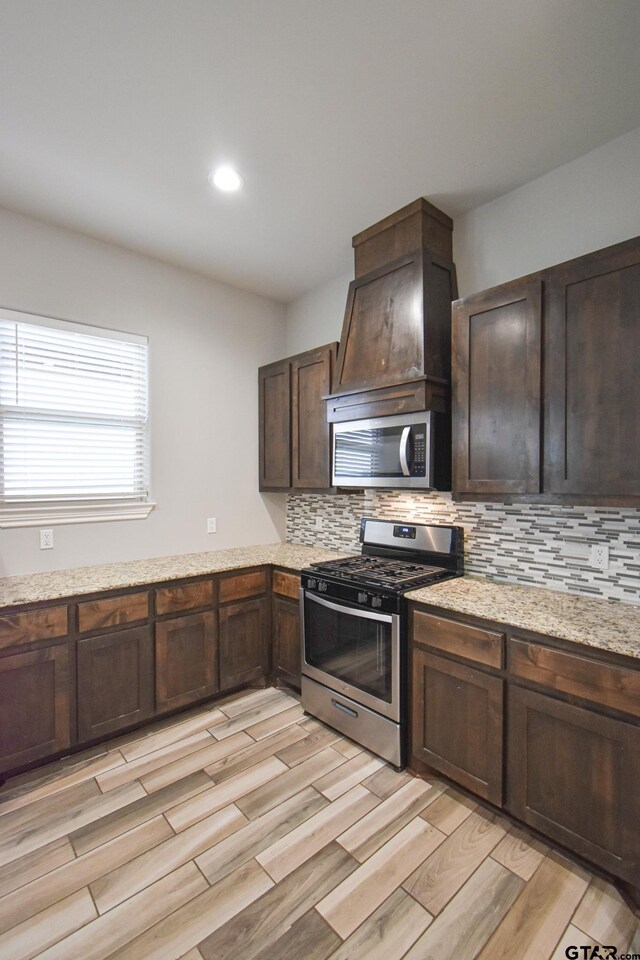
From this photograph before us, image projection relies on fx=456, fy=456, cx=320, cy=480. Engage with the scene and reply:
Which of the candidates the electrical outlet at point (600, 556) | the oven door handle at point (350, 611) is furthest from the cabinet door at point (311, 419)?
the electrical outlet at point (600, 556)

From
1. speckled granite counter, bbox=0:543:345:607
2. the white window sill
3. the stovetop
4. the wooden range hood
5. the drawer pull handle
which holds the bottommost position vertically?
the drawer pull handle

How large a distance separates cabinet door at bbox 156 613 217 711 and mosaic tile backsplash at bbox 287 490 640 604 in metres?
1.37

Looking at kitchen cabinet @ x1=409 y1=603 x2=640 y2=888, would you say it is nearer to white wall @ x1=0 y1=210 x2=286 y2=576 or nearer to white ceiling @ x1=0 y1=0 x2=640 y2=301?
white wall @ x1=0 y1=210 x2=286 y2=576

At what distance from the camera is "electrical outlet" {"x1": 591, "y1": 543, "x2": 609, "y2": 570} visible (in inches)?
82.7

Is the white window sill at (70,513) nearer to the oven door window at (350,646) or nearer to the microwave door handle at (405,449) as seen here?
the oven door window at (350,646)

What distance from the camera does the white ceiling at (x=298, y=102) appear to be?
5.03 ft

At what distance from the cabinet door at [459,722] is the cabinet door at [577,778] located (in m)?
0.07

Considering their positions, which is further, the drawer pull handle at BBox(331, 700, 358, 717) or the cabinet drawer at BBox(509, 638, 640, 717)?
the drawer pull handle at BBox(331, 700, 358, 717)

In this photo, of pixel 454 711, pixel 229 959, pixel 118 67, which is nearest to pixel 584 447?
pixel 454 711

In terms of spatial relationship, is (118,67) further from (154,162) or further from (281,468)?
(281,468)

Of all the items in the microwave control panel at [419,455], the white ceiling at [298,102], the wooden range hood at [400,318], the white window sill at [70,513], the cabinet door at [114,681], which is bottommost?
the cabinet door at [114,681]

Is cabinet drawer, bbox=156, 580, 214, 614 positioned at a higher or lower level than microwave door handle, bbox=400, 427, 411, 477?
lower

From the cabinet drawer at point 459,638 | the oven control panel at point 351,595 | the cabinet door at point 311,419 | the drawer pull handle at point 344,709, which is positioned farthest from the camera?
the cabinet door at point 311,419

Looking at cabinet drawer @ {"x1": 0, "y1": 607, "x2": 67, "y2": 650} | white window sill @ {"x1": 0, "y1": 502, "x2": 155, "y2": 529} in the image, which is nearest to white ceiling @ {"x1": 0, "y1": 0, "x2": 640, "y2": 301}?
white window sill @ {"x1": 0, "y1": 502, "x2": 155, "y2": 529}
